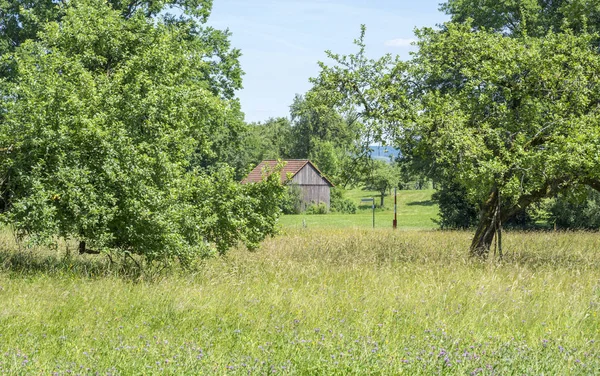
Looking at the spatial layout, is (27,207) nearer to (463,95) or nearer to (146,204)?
(146,204)

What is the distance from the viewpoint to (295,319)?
8258 mm

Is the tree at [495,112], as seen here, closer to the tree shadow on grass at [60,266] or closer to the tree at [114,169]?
the tree at [114,169]

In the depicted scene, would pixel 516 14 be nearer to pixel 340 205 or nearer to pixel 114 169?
pixel 114 169

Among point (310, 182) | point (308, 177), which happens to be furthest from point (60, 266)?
point (310, 182)

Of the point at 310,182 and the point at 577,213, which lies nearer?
the point at 577,213

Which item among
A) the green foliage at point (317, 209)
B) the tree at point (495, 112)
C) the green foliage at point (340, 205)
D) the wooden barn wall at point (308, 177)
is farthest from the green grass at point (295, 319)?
the green foliage at point (340, 205)

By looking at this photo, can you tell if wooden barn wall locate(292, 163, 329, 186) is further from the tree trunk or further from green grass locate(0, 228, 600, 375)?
green grass locate(0, 228, 600, 375)

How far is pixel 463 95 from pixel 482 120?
79cm

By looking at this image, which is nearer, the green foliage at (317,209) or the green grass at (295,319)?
the green grass at (295,319)

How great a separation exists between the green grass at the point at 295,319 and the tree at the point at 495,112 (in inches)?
75.1

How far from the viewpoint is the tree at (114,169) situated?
36.2 ft

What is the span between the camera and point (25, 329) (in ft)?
24.8

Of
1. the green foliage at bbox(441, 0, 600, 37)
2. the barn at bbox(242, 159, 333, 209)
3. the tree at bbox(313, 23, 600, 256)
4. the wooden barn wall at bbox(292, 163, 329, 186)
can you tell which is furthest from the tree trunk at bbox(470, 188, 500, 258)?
the wooden barn wall at bbox(292, 163, 329, 186)

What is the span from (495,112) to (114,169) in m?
8.43
